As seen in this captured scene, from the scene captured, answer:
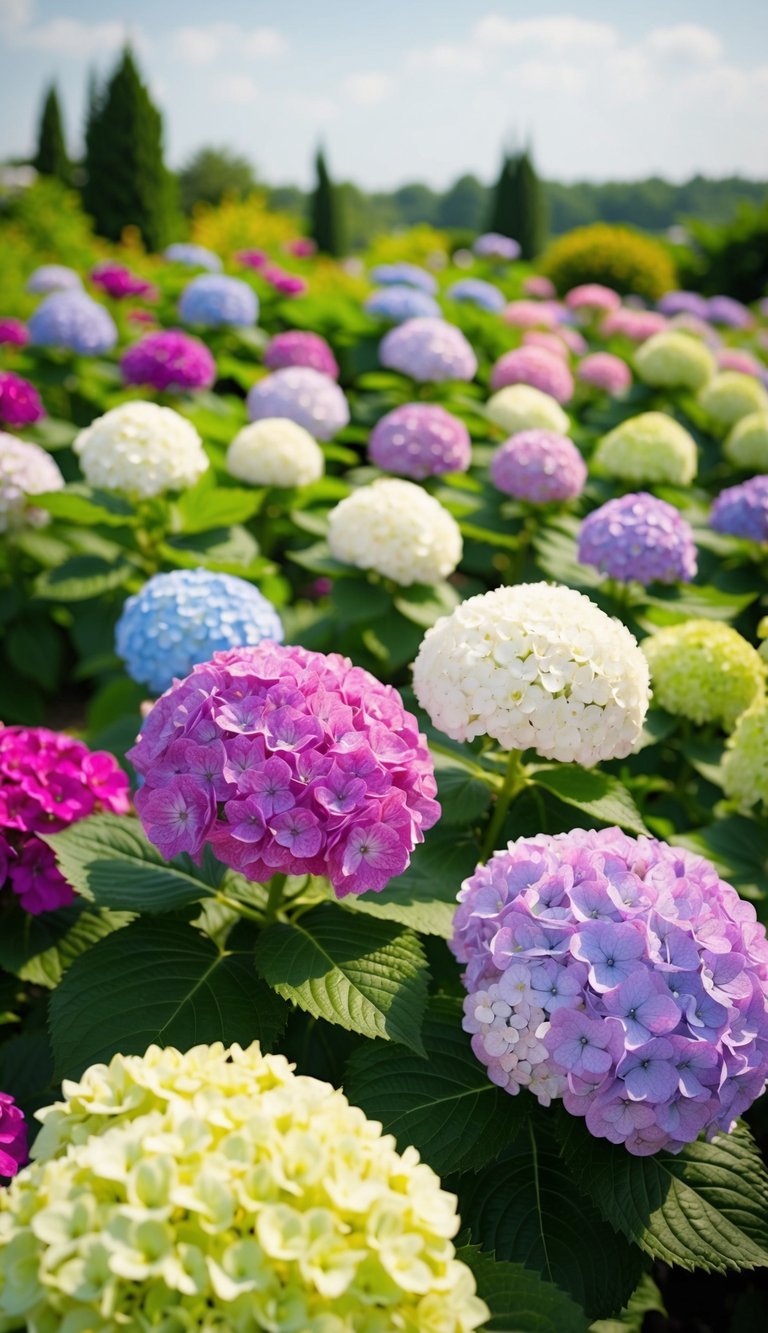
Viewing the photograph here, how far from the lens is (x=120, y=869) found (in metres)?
2.21

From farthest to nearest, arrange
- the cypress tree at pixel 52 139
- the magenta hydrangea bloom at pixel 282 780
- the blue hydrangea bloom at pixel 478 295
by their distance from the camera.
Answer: the cypress tree at pixel 52 139 < the blue hydrangea bloom at pixel 478 295 < the magenta hydrangea bloom at pixel 282 780

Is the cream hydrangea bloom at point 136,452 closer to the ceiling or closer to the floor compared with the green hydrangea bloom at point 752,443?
closer to the ceiling

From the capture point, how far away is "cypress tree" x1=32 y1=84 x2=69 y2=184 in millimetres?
23609

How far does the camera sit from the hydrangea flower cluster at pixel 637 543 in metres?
3.44

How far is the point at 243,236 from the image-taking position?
1354cm

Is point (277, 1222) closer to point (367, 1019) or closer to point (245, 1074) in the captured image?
point (245, 1074)

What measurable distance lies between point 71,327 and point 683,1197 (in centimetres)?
545

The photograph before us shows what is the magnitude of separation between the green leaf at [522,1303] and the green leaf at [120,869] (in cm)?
92

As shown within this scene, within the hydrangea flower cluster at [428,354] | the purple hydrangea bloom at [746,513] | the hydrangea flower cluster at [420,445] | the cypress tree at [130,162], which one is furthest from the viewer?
the cypress tree at [130,162]

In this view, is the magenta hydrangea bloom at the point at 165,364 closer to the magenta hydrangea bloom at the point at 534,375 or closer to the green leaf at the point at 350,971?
the magenta hydrangea bloom at the point at 534,375

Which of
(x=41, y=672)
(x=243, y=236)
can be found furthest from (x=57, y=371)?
(x=243, y=236)

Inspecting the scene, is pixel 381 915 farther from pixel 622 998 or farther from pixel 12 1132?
pixel 12 1132

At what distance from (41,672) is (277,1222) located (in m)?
3.79

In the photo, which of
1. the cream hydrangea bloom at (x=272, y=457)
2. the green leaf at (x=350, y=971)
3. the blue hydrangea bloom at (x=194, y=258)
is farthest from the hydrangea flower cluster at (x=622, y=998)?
the blue hydrangea bloom at (x=194, y=258)
